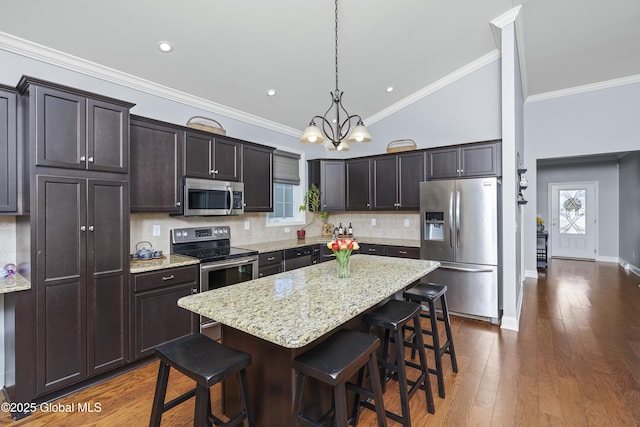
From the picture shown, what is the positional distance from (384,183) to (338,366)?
3696 mm

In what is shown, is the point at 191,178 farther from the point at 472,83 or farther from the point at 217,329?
the point at 472,83

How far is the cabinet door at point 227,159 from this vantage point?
3451 mm

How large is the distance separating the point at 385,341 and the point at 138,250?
2.46 metres

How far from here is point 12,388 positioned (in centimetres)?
206

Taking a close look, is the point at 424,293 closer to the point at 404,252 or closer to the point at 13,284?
the point at 404,252

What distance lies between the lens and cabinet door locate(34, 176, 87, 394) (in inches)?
80.0

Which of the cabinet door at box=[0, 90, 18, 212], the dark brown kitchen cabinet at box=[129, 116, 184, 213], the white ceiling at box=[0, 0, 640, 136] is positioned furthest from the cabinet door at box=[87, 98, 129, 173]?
the white ceiling at box=[0, 0, 640, 136]

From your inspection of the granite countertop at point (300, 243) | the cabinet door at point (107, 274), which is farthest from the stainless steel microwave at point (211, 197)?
the cabinet door at point (107, 274)

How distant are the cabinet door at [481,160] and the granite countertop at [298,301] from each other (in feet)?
6.90

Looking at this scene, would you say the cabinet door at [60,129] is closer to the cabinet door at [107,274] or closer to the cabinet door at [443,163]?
the cabinet door at [107,274]

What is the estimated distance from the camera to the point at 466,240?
367 cm

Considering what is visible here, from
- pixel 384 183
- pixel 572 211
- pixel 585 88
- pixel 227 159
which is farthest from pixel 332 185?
pixel 572 211

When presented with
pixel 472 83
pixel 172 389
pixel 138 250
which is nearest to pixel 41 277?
pixel 138 250

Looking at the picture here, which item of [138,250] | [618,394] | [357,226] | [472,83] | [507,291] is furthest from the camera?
[357,226]
